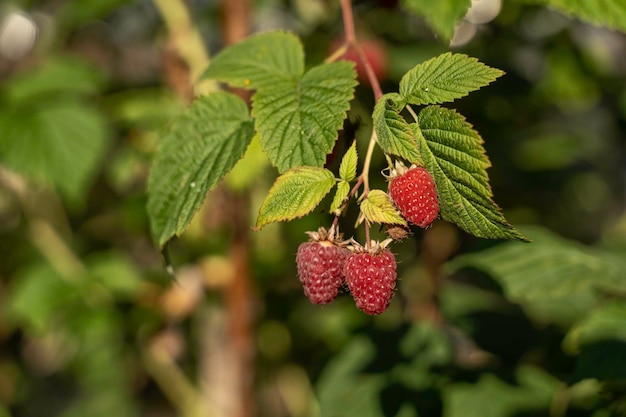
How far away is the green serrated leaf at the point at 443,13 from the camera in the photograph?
2.78 ft

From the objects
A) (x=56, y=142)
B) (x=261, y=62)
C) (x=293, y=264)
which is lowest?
(x=293, y=264)

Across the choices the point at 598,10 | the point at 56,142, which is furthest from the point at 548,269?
the point at 56,142

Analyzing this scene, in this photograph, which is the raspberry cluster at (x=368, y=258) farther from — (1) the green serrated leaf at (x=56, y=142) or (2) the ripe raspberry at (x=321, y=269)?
(1) the green serrated leaf at (x=56, y=142)

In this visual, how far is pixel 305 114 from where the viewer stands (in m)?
0.71

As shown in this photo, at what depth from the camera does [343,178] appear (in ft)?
2.21

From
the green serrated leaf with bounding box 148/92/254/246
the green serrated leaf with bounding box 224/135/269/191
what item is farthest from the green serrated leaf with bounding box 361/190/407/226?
the green serrated leaf with bounding box 224/135/269/191

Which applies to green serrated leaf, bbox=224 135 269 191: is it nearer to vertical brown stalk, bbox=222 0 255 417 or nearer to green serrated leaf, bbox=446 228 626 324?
vertical brown stalk, bbox=222 0 255 417

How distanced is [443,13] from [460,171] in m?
0.31

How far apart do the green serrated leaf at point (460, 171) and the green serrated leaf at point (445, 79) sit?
0.05 feet

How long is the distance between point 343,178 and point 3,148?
102 centimetres

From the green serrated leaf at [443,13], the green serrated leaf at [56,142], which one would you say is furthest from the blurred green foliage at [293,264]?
the green serrated leaf at [443,13]

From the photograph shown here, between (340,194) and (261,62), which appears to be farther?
(261,62)

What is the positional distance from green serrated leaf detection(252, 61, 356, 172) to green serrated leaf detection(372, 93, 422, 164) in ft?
0.16

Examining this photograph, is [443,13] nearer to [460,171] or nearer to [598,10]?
[598,10]
